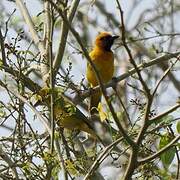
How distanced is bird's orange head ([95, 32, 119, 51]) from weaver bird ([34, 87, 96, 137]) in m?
3.26

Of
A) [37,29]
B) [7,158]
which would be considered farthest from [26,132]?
[37,29]

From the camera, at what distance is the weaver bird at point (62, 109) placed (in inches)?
97.7

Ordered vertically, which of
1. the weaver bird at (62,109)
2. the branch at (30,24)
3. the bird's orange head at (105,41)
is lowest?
the weaver bird at (62,109)

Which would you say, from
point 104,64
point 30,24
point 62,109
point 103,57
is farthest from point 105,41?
point 62,109

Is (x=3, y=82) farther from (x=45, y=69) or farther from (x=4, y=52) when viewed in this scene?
(x=45, y=69)

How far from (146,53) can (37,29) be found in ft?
6.41

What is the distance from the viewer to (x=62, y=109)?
2.62 m

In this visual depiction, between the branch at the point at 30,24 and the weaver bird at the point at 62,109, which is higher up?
the branch at the point at 30,24

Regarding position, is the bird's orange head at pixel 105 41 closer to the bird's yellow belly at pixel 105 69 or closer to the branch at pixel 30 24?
the bird's yellow belly at pixel 105 69

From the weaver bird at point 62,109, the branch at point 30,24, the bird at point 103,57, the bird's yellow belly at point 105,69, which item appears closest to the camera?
the weaver bird at point 62,109

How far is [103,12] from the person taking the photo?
6.86 m

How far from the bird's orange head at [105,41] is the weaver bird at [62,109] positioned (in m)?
3.26

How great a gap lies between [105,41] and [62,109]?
3845mm

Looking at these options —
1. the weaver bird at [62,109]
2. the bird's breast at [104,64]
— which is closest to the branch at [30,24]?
the weaver bird at [62,109]
